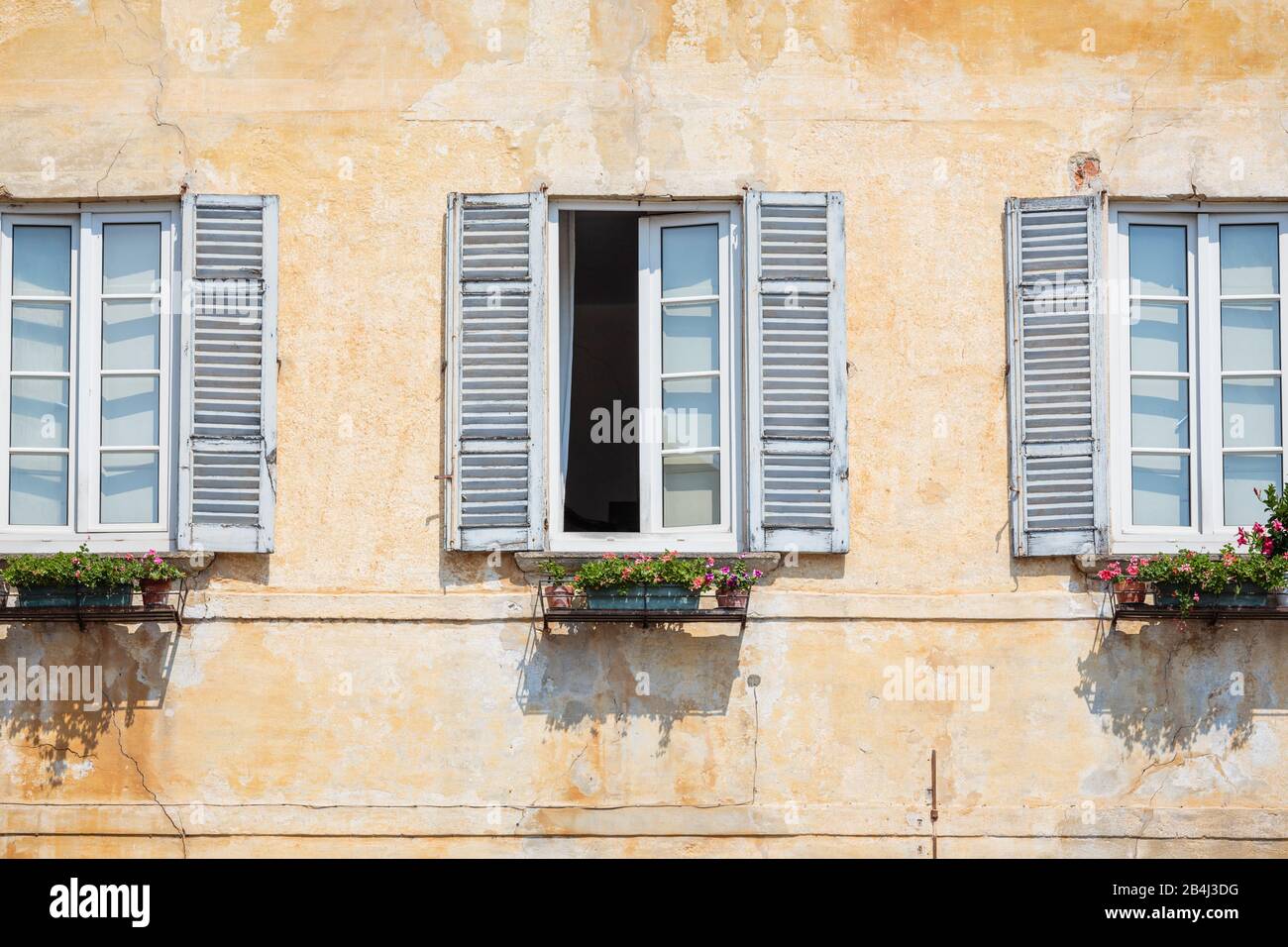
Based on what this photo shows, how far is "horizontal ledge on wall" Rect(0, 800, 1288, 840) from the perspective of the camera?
7754mm

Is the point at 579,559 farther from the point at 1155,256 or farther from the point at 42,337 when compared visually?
the point at 1155,256

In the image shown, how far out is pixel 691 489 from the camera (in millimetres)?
8070

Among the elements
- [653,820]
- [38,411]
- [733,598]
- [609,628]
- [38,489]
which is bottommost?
[653,820]

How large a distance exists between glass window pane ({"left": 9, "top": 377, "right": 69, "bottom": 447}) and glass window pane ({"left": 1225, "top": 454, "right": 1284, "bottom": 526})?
5.33m

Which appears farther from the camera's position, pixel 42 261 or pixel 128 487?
pixel 42 261

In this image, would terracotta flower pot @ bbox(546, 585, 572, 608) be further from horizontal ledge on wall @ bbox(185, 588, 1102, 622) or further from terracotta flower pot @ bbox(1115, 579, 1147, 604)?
terracotta flower pot @ bbox(1115, 579, 1147, 604)

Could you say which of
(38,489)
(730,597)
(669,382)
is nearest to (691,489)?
(669,382)

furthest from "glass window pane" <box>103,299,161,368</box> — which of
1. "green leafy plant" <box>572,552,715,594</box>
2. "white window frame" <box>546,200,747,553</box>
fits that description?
"green leafy plant" <box>572,552,715,594</box>

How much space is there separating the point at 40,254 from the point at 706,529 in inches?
131

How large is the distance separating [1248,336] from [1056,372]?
0.96 m

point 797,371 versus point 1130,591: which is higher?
point 797,371

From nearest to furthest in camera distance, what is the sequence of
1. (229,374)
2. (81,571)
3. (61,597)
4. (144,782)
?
1. (81,571)
2. (61,597)
3. (144,782)
4. (229,374)

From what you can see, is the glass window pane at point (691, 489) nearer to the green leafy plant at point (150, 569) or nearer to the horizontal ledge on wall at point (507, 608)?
the horizontal ledge on wall at point (507, 608)

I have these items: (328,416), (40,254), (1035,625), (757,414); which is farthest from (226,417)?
(1035,625)
